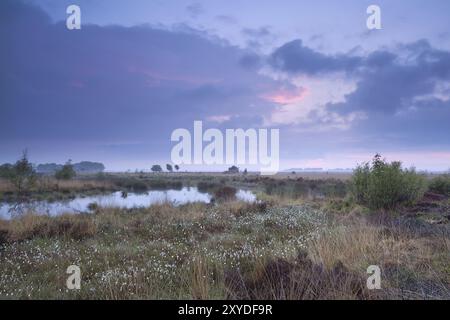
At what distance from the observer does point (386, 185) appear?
13398 mm

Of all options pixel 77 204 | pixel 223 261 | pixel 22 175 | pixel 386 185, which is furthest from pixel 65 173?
pixel 223 261

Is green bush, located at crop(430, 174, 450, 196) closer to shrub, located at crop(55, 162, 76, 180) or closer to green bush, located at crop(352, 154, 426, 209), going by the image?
green bush, located at crop(352, 154, 426, 209)

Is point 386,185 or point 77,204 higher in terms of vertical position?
point 386,185

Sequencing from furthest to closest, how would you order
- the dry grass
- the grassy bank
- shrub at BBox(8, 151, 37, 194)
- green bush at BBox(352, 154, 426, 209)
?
shrub at BBox(8, 151, 37, 194), green bush at BBox(352, 154, 426, 209), the dry grass, the grassy bank

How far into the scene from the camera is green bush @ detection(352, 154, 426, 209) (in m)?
13.4

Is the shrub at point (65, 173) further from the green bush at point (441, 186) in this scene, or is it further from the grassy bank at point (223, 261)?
the green bush at point (441, 186)

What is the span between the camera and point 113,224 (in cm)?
1250

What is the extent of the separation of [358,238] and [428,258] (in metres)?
1.48

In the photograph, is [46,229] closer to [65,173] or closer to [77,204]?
[77,204]

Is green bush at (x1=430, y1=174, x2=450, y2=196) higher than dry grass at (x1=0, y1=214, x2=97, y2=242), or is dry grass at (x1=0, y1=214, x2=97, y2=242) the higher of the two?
green bush at (x1=430, y1=174, x2=450, y2=196)

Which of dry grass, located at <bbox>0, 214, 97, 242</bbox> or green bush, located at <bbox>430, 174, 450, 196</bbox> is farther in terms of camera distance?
green bush, located at <bbox>430, 174, 450, 196</bbox>

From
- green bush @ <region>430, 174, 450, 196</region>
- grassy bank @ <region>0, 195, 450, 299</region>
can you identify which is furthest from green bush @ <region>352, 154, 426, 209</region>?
green bush @ <region>430, 174, 450, 196</region>

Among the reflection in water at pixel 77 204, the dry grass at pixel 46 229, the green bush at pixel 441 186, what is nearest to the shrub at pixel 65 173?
the reflection in water at pixel 77 204
